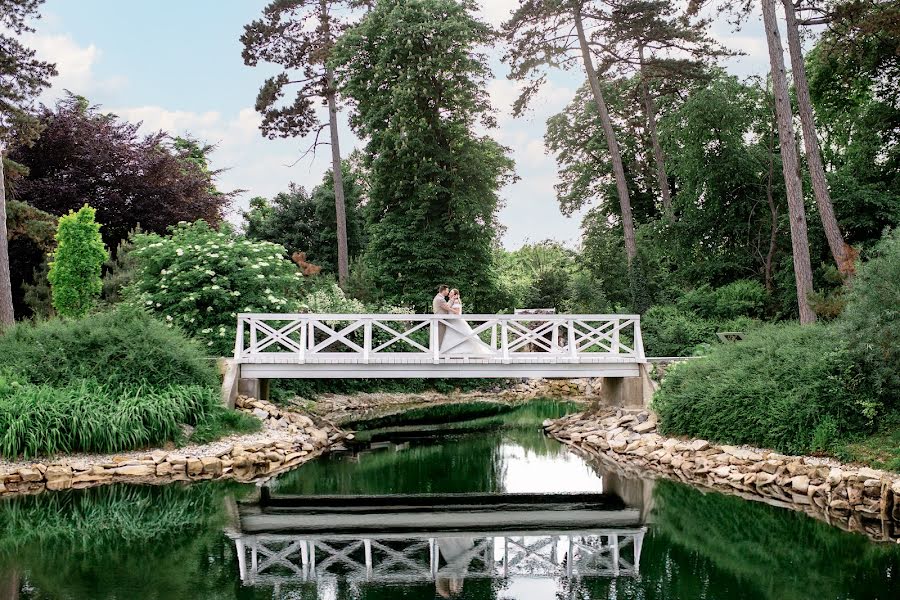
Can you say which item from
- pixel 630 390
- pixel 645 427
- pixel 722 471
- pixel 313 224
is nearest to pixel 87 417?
pixel 645 427

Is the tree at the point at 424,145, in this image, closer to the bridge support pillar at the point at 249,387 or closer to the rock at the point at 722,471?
the bridge support pillar at the point at 249,387

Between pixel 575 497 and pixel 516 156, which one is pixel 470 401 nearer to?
pixel 516 156

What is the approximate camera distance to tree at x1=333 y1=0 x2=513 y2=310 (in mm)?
24578

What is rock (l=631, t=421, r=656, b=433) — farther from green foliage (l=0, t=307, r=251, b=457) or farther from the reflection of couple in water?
green foliage (l=0, t=307, r=251, b=457)

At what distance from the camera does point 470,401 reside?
23578 mm

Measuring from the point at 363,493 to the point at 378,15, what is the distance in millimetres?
17181

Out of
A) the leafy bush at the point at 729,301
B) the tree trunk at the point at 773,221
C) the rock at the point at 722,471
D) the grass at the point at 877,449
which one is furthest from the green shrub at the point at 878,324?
the tree trunk at the point at 773,221

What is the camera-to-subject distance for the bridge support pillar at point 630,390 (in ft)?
52.1

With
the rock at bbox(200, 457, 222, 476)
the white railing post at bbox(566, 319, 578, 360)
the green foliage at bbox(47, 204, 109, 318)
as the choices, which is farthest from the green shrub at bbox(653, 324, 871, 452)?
the green foliage at bbox(47, 204, 109, 318)

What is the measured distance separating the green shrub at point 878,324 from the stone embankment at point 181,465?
8472 millimetres

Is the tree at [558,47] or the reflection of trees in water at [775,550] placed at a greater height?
the tree at [558,47]

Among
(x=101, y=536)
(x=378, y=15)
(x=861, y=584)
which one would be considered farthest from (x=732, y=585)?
(x=378, y=15)

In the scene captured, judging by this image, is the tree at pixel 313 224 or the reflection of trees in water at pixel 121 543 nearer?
the reflection of trees in water at pixel 121 543

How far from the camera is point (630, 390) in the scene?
16609mm
